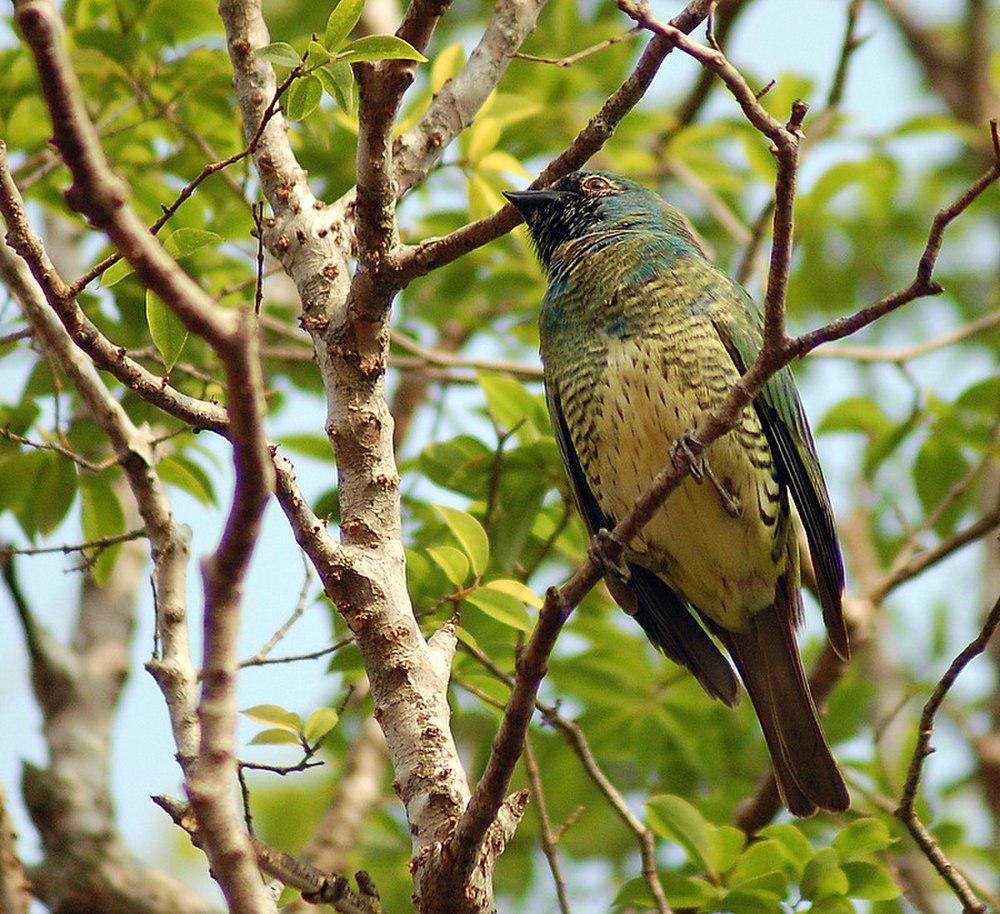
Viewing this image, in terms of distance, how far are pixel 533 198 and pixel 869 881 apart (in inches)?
94.0

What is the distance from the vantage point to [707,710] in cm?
495

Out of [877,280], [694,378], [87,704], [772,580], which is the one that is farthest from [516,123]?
[877,280]

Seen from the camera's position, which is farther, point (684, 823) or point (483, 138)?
point (483, 138)

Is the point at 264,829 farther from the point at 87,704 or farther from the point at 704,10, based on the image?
the point at 704,10

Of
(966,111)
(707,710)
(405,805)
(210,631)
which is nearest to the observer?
(210,631)

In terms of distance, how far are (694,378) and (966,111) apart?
16.4 feet

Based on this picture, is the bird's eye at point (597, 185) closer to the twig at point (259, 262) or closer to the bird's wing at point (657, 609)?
the bird's wing at point (657, 609)

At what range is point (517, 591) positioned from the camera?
3238 mm

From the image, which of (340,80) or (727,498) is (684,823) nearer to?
(727,498)

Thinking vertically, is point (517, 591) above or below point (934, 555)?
below

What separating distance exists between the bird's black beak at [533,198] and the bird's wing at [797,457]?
0.70m

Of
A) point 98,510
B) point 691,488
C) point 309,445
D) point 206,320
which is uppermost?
point 309,445

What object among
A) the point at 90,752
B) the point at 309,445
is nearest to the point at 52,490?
the point at 309,445

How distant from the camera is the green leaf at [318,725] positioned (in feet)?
9.71
